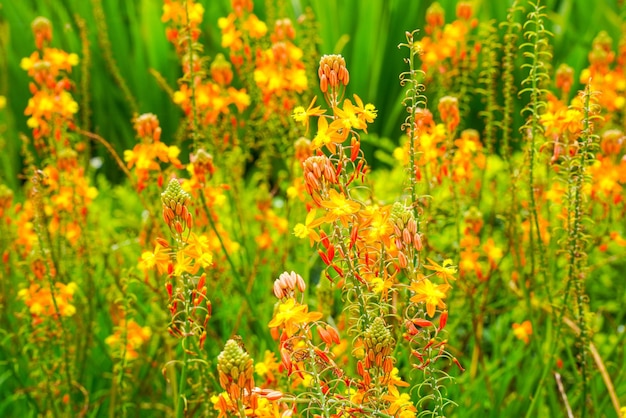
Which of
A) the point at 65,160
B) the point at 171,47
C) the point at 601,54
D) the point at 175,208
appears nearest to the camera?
the point at 175,208

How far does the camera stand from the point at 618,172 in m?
2.37

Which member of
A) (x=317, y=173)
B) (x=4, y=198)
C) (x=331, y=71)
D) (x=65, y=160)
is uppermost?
(x=331, y=71)

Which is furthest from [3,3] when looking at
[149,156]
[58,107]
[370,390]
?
[370,390]

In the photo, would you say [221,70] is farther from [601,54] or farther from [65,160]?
[601,54]

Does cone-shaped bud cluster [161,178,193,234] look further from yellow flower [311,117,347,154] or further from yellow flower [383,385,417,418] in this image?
yellow flower [383,385,417,418]

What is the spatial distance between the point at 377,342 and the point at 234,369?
210 mm

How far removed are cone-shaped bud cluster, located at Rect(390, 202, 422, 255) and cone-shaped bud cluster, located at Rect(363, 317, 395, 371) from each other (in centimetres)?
12

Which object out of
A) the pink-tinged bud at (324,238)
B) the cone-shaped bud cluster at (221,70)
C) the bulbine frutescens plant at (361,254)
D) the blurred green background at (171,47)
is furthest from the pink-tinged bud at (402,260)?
the blurred green background at (171,47)

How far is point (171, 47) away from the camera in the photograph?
4.76m

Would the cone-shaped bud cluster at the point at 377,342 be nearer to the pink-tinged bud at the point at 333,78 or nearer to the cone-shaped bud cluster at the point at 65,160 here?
the pink-tinged bud at the point at 333,78

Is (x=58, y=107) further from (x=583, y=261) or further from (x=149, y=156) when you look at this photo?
(x=583, y=261)

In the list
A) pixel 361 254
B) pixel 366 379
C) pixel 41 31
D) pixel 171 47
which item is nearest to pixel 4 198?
pixel 41 31

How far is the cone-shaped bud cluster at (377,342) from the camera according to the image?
1.24 meters

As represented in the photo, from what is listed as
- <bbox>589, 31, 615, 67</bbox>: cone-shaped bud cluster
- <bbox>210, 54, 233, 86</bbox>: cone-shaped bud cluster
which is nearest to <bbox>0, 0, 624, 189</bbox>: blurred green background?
<bbox>589, 31, 615, 67</bbox>: cone-shaped bud cluster
